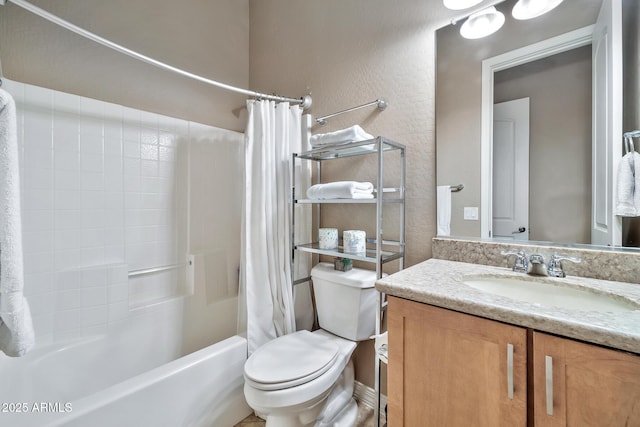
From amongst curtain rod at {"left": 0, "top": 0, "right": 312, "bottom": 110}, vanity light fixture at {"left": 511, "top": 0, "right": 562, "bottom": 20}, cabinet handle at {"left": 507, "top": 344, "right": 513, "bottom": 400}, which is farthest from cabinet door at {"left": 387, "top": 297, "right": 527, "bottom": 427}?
curtain rod at {"left": 0, "top": 0, "right": 312, "bottom": 110}

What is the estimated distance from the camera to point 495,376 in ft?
2.14

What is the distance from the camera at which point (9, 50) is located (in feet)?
4.33

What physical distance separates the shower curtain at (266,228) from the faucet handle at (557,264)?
121cm

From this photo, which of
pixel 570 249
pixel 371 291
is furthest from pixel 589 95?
pixel 371 291

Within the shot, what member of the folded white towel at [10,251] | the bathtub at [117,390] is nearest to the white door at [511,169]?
the bathtub at [117,390]

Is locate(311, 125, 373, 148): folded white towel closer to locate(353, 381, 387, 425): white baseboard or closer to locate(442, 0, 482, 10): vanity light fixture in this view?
locate(442, 0, 482, 10): vanity light fixture

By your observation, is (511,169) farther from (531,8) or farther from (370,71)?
(370,71)

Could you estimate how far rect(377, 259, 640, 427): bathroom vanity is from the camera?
0.53 meters

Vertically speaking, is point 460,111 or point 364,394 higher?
point 460,111

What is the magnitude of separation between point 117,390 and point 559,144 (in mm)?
1937

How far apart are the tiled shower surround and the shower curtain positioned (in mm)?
590

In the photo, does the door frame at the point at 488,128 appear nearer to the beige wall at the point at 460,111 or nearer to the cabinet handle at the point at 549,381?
the beige wall at the point at 460,111

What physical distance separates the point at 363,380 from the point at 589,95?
5.47 ft

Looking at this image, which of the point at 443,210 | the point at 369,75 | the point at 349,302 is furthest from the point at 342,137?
the point at 349,302
